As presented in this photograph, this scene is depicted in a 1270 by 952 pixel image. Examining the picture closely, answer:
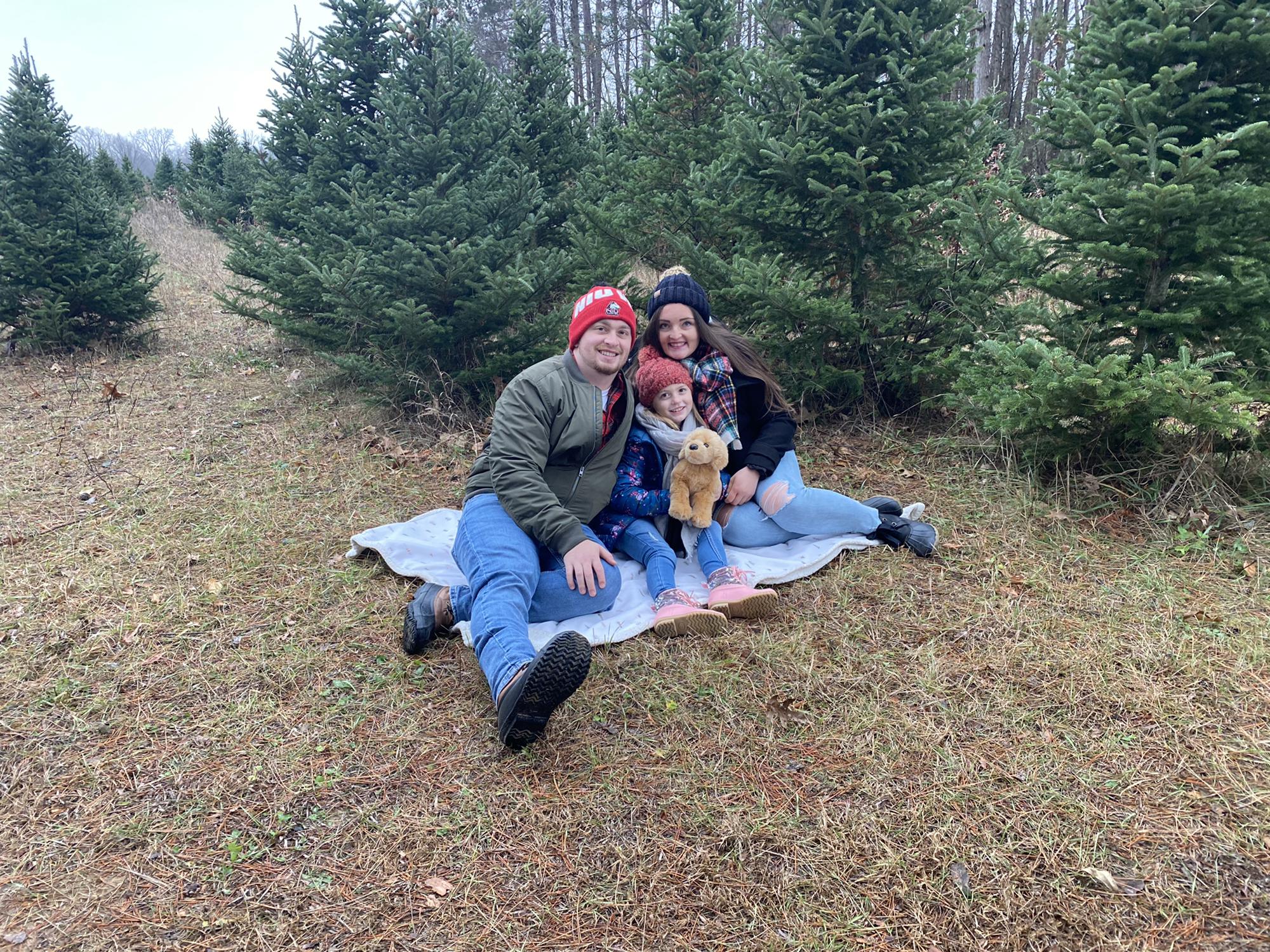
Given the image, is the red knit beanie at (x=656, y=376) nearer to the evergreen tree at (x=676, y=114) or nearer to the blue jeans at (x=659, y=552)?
the blue jeans at (x=659, y=552)

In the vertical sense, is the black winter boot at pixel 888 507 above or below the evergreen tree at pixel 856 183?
below

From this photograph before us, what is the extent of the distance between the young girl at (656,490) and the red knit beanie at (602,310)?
17.1 inches

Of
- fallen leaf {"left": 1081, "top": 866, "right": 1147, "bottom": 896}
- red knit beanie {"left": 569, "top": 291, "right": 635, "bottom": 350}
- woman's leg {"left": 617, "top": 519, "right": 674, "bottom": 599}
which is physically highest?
red knit beanie {"left": 569, "top": 291, "right": 635, "bottom": 350}

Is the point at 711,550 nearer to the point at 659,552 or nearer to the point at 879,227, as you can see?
the point at 659,552

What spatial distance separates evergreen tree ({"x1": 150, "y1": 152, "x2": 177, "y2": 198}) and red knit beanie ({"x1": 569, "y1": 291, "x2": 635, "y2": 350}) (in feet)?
91.6

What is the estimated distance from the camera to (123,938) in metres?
1.95

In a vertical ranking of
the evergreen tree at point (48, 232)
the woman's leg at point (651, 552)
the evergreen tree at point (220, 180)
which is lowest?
the woman's leg at point (651, 552)

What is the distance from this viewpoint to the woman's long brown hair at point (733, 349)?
392 centimetres

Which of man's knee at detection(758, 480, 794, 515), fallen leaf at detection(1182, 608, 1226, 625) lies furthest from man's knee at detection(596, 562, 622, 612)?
fallen leaf at detection(1182, 608, 1226, 625)

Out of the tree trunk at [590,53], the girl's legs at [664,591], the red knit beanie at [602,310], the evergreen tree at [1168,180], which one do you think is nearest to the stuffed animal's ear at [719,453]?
the girl's legs at [664,591]

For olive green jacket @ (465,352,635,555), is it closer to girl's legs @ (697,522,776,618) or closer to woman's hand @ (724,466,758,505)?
girl's legs @ (697,522,776,618)

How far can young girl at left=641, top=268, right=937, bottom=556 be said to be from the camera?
12.7 ft

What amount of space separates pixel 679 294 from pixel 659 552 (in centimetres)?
133

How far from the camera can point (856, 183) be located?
485 centimetres
